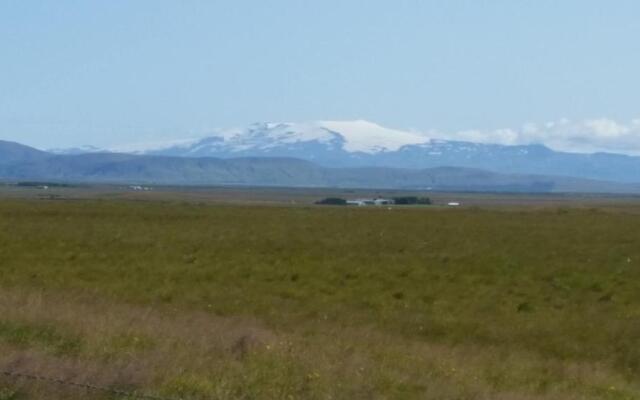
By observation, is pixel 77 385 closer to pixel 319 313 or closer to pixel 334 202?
pixel 319 313

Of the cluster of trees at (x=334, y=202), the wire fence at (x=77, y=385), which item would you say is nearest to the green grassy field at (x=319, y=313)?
the wire fence at (x=77, y=385)

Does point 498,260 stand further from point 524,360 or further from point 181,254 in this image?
point 524,360

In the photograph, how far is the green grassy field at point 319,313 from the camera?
1111 cm

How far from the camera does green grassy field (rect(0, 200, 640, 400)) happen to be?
36.4 ft

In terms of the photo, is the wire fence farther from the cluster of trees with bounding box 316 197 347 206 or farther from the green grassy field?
the cluster of trees with bounding box 316 197 347 206

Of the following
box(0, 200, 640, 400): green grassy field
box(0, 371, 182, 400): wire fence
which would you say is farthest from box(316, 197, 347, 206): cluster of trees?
box(0, 371, 182, 400): wire fence

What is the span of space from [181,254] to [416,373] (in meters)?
19.4

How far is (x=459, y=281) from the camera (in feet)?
85.5

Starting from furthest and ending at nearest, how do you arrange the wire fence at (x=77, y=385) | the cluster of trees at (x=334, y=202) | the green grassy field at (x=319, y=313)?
1. the cluster of trees at (x=334, y=202)
2. the green grassy field at (x=319, y=313)
3. the wire fence at (x=77, y=385)

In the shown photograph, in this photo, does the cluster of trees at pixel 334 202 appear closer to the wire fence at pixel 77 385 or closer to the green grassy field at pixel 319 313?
the green grassy field at pixel 319 313

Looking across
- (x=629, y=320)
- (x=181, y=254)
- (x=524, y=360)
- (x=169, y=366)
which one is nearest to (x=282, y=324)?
(x=524, y=360)

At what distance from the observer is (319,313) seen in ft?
66.2

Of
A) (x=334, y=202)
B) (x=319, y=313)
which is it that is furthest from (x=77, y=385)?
(x=334, y=202)

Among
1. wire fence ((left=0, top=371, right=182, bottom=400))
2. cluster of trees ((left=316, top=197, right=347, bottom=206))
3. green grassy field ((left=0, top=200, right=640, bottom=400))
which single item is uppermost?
wire fence ((left=0, top=371, right=182, bottom=400))
